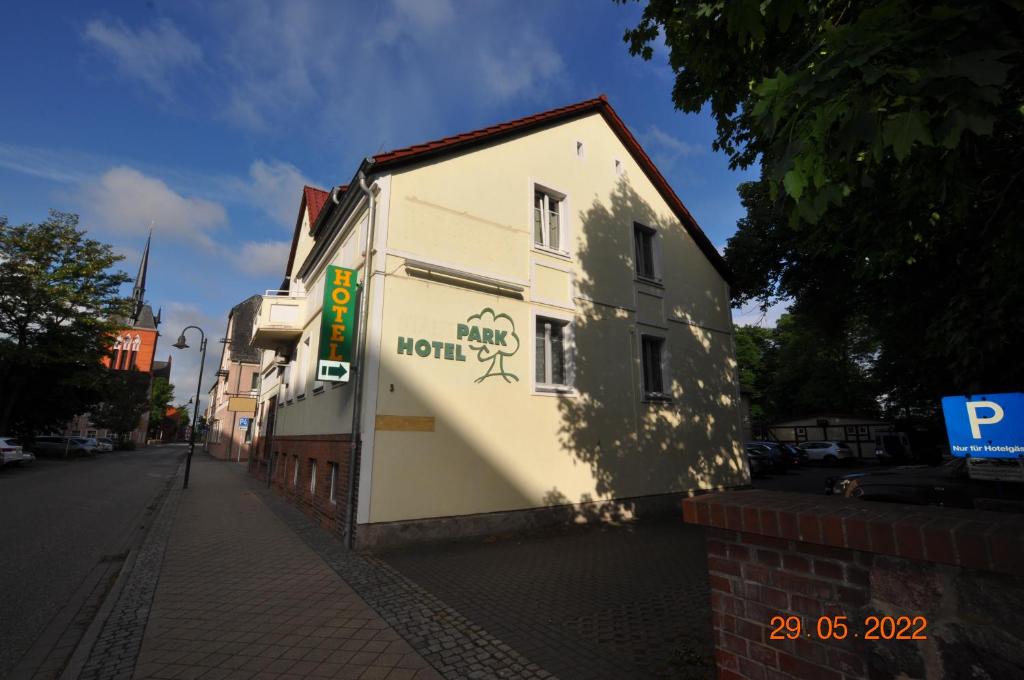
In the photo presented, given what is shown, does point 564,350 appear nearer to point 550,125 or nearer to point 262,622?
point 550,125

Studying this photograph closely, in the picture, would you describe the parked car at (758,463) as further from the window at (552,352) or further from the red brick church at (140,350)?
the red brick church at (140,350)

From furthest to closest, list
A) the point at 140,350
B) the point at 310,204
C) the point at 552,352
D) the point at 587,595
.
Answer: the point at 140,350 < the point at 310,204 < the point at 552,352 < the point at 587,595

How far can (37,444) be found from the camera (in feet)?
113

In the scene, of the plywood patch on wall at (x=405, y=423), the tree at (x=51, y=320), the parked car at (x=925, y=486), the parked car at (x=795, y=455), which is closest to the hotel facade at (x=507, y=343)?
the plywood patch on wall at (x=405, y=423)

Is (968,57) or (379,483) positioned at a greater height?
(968,57)

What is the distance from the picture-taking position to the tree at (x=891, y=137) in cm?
230

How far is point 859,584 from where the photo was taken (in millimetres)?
2242

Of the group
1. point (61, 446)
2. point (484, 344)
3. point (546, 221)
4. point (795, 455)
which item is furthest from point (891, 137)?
point (61, 446)

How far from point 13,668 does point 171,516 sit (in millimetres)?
8346

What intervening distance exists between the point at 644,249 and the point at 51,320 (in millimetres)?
32724

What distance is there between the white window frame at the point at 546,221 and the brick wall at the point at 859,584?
877cm

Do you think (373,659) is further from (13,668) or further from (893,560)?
(893,560)

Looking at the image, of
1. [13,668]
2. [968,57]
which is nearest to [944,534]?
[968,57]

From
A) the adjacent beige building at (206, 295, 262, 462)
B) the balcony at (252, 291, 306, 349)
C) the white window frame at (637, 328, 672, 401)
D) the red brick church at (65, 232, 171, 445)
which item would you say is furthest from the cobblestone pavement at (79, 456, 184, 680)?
the red brick church at (65, 232, 171, 445)
